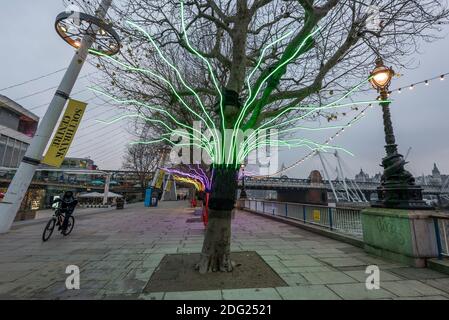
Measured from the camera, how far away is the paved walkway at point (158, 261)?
3.90m

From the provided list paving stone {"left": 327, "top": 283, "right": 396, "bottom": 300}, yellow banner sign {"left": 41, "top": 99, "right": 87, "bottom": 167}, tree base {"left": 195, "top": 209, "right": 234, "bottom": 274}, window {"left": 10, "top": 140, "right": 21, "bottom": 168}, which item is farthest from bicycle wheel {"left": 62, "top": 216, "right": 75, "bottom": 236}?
window {"left": 10, "top": 140, "right": 21, "bottom": 168}

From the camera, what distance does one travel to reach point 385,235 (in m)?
6.02

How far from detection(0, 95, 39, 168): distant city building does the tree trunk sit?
45.2m

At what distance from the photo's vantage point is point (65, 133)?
10984 mm

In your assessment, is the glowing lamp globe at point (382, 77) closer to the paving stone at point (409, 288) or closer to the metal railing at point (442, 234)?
the metal railing at point (442, 234)

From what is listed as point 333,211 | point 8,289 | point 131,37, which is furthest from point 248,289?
point 131,37

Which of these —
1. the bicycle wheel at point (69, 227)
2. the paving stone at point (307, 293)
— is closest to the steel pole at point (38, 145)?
the bicycle wheel at point (69, 227)

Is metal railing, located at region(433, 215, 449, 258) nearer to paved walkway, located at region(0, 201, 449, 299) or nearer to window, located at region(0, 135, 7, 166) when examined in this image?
paved walkway, located at region(0, 201, 449, 299)

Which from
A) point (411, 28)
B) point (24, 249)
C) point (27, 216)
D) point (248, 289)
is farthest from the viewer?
point (27, 216)

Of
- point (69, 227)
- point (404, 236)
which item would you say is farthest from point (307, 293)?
point (69, 227)

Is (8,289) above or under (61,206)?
under

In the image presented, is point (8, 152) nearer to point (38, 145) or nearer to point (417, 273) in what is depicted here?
point (38, 145)

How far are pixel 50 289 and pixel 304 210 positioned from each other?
34.2 feet

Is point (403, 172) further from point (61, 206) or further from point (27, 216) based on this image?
point (27, 216)
